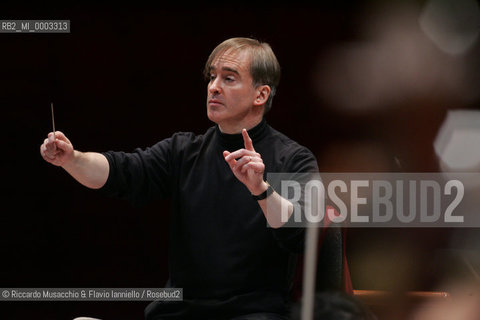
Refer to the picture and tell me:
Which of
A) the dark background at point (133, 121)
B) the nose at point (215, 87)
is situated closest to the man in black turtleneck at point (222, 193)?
the nose at point (215, 87)

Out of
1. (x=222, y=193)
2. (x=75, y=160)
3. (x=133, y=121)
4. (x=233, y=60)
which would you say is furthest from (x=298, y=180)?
(x=133, y=121)

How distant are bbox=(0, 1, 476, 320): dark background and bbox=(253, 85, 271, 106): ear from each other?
422 mm

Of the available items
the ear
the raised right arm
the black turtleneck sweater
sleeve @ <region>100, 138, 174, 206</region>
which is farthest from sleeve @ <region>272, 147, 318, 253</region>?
the raised right arm

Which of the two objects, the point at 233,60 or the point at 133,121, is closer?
the point at 233,60

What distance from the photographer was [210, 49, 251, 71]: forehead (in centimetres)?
153

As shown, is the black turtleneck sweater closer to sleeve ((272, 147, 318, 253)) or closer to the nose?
sleeve ((272, 147, 318, 253))

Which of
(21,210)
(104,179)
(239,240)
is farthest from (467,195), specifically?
(21,210)

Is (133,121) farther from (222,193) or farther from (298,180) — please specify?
(298,180)

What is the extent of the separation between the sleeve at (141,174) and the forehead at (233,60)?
245 millimetres

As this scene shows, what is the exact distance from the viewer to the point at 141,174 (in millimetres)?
1556

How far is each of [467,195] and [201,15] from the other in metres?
0.98

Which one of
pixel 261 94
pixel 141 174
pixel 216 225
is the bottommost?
pixel 216 225

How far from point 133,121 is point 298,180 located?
2.40ft

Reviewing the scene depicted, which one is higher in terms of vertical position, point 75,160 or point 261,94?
point 261,94
